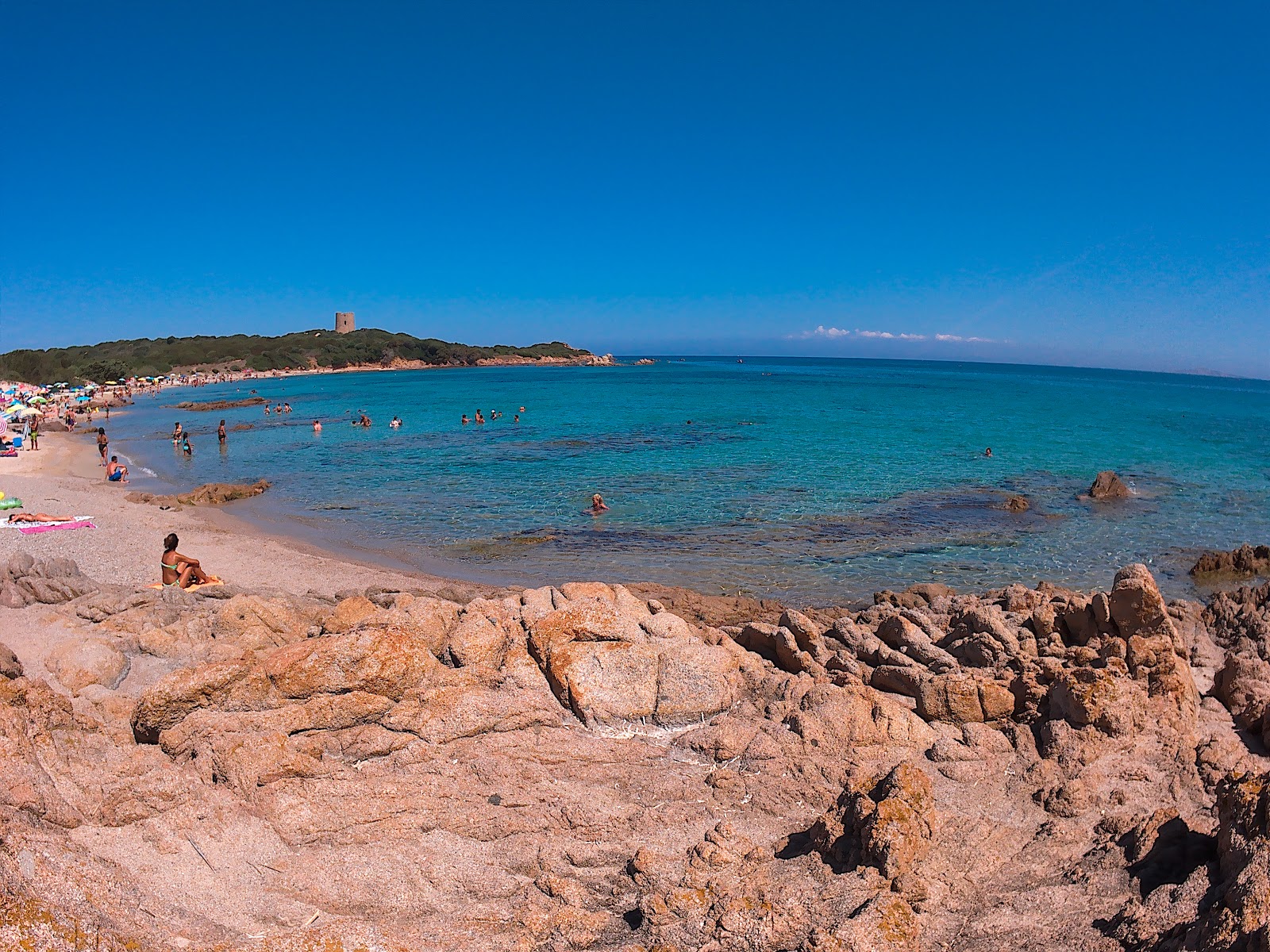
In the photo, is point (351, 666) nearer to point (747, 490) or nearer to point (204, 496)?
point (747, 490)

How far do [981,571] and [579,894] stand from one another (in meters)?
13.8

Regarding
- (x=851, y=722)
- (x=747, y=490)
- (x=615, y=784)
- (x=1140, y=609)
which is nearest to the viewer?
(x=615, y=784)

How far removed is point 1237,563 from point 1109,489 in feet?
29.8

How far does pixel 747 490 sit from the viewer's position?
80.3 feet

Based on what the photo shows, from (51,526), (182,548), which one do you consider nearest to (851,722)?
(182,548)

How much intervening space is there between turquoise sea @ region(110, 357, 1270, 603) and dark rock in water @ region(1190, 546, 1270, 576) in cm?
→ 45

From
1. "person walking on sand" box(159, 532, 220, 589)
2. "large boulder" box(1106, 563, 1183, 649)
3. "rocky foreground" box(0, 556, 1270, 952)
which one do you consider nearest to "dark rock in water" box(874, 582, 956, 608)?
"large boulder" box(1106, 563, 1183, 649)

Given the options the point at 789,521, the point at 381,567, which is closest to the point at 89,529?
the point at 381,567

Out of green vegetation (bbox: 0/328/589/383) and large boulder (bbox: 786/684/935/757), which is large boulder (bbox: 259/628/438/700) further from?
green vegetation (bbox: 0/328/589/383)

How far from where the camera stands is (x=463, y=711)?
228 inches

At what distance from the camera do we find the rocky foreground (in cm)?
375

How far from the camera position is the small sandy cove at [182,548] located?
14008mm

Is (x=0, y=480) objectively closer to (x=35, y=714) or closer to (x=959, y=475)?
(x=35, y=714)

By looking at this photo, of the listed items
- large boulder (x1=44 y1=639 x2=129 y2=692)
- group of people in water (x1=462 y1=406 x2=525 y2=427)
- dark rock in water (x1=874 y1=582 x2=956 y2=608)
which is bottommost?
dark rock in water (x1=874 y1=582 x2=956 y2=608)
